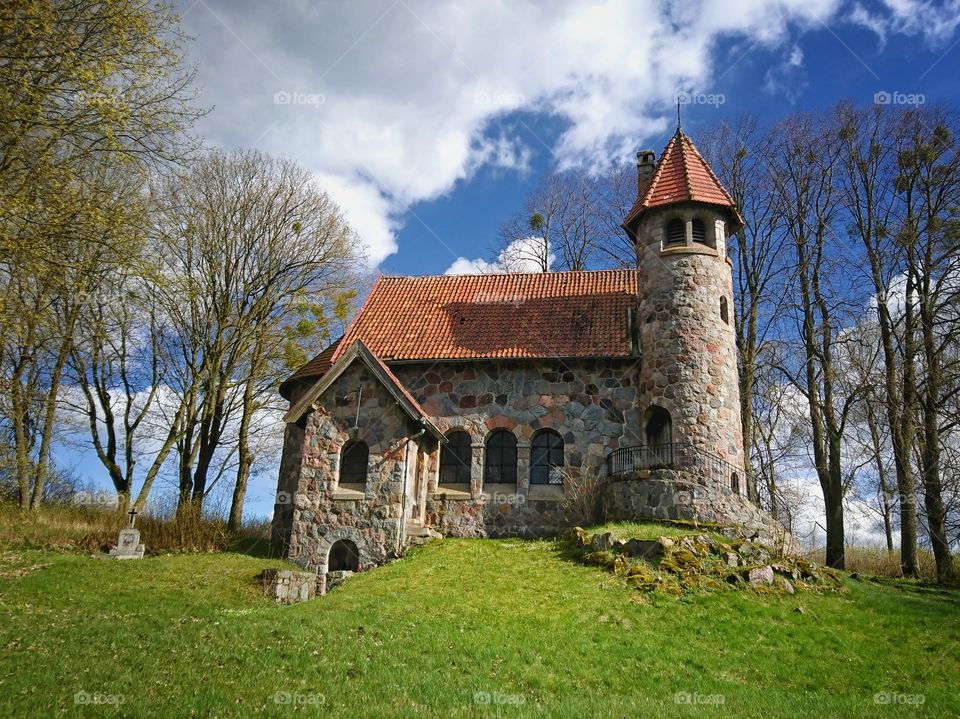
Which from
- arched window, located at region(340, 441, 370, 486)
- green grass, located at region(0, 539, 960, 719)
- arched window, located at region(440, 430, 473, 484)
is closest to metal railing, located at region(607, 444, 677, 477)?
green grass, located at region(0, 539, 960, 719)

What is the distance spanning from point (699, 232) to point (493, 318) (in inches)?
232

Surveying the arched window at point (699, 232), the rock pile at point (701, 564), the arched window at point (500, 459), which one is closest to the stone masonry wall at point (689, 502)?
the rock pile at point (701, 564)

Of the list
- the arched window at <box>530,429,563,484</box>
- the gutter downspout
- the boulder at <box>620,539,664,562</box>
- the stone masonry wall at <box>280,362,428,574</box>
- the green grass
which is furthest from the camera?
the arched window at <box>530,429,563,484</box>

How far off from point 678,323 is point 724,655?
9183 mm

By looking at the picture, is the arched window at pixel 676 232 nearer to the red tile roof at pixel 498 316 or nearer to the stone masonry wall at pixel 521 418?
the red tile roof at pixel 498 316

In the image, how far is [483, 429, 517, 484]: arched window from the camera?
59.2 ft

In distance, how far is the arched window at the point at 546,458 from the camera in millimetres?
17812

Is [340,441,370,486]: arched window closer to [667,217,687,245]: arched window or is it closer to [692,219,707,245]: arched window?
[667,217,687,245]: arched window

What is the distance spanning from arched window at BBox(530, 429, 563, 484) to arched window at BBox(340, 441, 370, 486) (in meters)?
4.18

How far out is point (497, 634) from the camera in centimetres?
1008

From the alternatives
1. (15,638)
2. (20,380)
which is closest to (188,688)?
(15,638)

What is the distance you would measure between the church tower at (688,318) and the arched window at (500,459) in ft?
11.0

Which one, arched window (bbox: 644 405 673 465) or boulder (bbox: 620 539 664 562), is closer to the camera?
boulder (bbox: 620 539 664 562)

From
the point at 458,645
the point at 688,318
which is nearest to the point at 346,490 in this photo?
the point at 458,645
